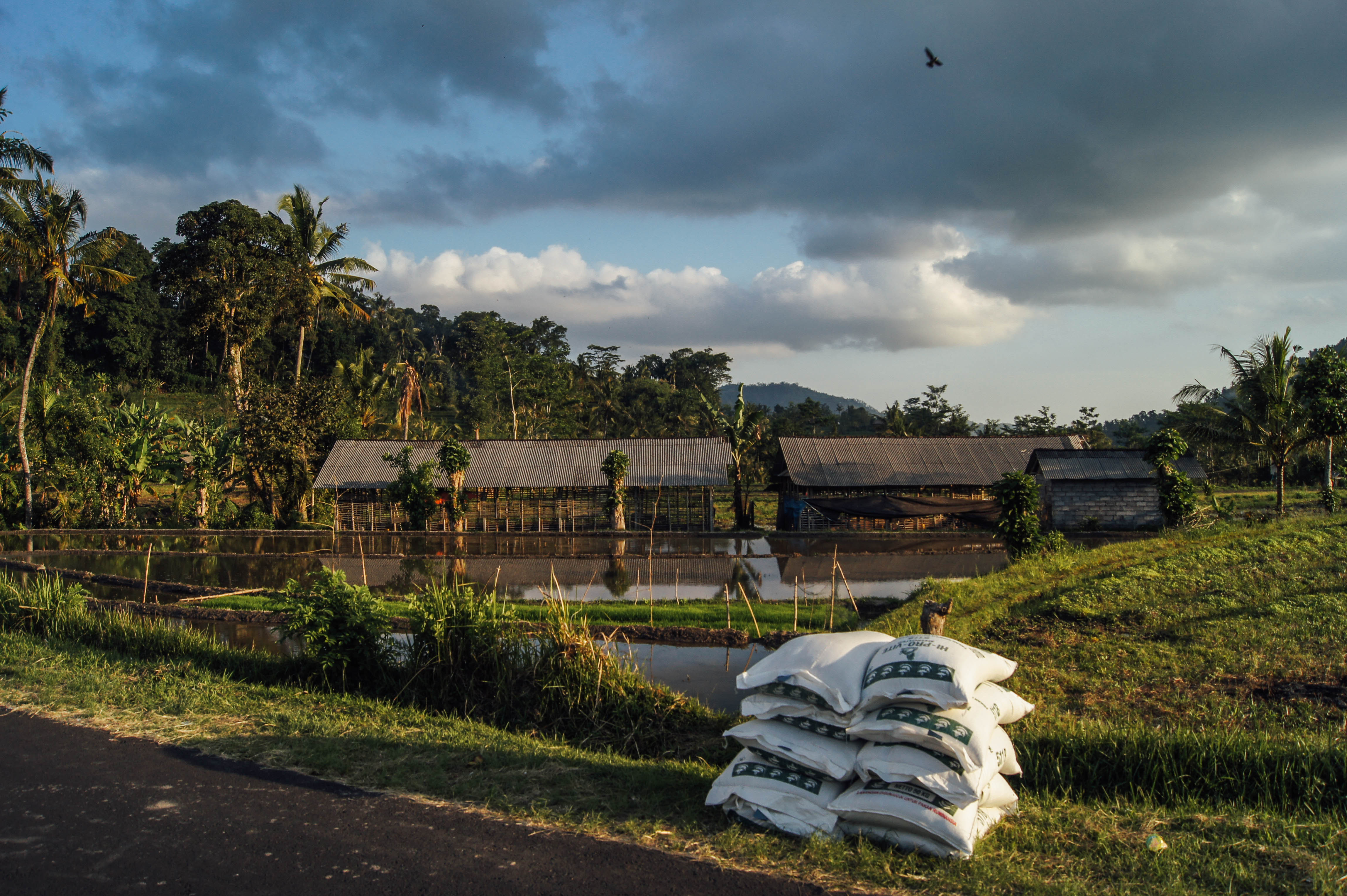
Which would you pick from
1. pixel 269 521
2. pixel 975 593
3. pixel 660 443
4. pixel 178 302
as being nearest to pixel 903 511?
pixel 660 443

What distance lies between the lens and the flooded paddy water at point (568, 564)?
1238 cm

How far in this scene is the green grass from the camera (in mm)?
12062

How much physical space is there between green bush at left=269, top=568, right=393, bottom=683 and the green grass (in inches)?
133

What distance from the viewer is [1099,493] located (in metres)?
25.1

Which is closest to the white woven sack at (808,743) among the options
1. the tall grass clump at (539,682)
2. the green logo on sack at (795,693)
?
the green logo on sack at (795,693)

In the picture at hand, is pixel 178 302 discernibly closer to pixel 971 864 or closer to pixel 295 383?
pixel 295 383

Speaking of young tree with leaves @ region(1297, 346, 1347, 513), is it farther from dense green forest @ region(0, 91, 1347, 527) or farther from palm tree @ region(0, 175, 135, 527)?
palm tree @ region(0, 175, 135, 527)

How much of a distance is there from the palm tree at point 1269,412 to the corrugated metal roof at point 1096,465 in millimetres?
1771

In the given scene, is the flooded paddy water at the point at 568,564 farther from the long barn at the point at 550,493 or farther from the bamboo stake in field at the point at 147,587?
the long barn at the point at 550,493

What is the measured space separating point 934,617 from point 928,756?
9.11 ft

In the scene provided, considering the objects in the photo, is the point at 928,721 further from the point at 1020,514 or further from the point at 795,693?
the point at 1020,514

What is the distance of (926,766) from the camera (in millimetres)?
4418

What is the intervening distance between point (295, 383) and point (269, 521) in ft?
17.0

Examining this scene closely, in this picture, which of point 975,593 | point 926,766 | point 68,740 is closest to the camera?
point 926,766
